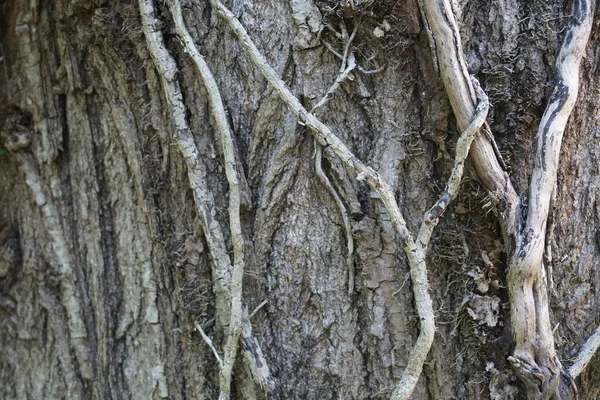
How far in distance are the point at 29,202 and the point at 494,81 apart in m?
1.12

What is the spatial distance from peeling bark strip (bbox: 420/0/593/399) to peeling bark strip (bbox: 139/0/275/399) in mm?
441

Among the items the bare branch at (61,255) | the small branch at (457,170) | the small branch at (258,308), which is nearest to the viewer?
the small branch at (457,170)

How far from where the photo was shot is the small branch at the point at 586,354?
1.21 metres

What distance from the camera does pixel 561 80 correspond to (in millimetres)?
1157

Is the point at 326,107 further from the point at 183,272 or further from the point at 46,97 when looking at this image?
the point at 46,97

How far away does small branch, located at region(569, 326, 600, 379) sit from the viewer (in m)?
1.21

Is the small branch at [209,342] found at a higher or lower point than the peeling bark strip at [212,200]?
lower

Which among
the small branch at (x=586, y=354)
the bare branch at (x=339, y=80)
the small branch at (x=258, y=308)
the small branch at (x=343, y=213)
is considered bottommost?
the small branch at (x=586, y=354)

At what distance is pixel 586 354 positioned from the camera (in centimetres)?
123

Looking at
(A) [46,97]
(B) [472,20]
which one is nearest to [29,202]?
(A) [46,97]

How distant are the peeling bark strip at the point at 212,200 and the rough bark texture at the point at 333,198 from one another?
0.02 metres

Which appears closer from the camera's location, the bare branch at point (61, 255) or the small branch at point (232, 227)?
→ the small branch at point (232, 227)

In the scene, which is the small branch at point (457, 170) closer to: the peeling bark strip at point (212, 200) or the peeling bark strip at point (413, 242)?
the peeling bark strip at point (413, 242)

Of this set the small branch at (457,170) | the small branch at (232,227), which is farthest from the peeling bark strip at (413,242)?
the small branch at (232,227)
